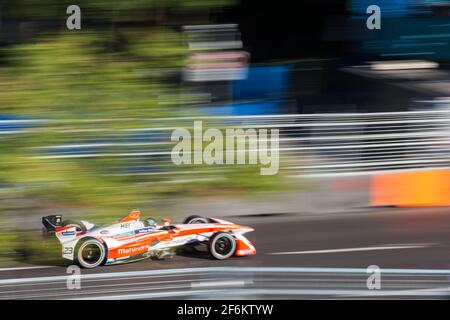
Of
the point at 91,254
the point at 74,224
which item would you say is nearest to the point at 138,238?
the point at 91,254

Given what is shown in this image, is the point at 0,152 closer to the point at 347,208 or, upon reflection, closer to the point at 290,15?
the point at 290,15

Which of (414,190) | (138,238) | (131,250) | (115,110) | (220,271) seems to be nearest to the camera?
(115,110)

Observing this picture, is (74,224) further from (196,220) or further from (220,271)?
(220,271)

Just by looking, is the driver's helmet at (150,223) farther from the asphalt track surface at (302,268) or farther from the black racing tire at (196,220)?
the asphalt track surface at (302,268)

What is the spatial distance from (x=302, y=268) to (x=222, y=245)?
39 centimetres

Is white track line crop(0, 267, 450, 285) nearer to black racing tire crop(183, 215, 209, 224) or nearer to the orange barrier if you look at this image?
black racing tire crop(183, 215, 209, 224)

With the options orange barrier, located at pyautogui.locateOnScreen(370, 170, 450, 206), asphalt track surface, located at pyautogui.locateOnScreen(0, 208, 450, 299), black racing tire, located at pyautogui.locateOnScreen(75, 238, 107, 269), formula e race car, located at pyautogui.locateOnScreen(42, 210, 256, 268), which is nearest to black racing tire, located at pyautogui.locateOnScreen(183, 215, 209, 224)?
formula e race car, located at pyautogui.locateOnScreen(42, 210, 256, 268)

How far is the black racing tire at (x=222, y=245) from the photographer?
2.69m

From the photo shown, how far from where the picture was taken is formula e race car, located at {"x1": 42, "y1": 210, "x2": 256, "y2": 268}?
1950 mm

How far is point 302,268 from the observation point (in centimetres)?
288

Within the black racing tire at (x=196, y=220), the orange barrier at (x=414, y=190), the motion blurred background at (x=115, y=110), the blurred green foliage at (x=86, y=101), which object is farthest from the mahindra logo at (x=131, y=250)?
the orange barrier at (x=414, y=190)

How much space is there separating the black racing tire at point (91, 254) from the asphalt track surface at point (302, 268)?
5cm

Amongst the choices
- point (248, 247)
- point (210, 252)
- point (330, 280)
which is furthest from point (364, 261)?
point (210, 252)
